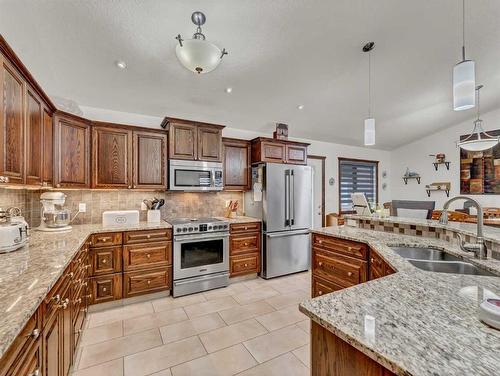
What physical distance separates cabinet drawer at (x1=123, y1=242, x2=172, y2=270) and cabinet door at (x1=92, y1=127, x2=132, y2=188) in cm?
84

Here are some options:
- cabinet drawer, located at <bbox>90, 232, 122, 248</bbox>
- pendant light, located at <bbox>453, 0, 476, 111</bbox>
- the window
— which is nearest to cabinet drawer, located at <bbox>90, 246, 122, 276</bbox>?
cabinet drawer, located at <bbox>90, 232, 122, 248</bbox>

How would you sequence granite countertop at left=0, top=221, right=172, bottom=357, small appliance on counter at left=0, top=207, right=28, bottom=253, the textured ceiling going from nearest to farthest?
1. granite countertop at left=0, top=221, right=172, bottom=357
2. small appliance on counter at left=0, top=207, right=28, bottom=253
3. the textured ceiling

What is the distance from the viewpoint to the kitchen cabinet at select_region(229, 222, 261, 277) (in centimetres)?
354

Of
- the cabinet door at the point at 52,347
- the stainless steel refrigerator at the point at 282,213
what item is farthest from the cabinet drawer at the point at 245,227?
the cabinet door at the point at 52,347

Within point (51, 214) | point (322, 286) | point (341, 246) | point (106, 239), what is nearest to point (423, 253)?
point (341, 246)

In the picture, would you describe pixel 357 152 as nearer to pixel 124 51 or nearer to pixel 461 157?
pixel 461 157

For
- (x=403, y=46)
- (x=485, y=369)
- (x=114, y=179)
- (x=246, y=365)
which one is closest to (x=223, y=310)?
(x=246, y=365)

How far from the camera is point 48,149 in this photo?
7.93 ft

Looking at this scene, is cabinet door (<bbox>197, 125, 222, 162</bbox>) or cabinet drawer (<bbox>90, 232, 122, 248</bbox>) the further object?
cabinet door (<bbox>197, 125, 222, 162</bbox>)

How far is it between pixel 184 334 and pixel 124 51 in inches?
113

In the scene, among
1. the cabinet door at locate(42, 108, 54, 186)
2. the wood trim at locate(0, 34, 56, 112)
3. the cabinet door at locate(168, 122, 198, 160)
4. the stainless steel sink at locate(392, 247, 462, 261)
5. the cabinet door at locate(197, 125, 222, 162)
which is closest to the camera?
the wood trim at locate(0, 34, 56, 112)

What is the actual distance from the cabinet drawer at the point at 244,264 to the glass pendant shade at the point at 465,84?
2.98 meters

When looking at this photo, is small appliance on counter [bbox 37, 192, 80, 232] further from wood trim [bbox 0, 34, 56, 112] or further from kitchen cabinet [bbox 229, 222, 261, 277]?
kitchen cabinet [bbox 229, 222, 261, 277]

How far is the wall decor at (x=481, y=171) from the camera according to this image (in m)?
5.00
